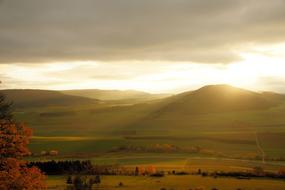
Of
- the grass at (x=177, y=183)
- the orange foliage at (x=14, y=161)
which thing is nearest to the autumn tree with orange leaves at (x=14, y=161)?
the orange foliage at (x=14, y=161)

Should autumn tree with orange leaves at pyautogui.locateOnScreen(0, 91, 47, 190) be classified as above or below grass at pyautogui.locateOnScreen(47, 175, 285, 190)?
above

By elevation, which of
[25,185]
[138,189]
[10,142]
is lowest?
[138,189]

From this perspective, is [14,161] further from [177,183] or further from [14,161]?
[177,183]

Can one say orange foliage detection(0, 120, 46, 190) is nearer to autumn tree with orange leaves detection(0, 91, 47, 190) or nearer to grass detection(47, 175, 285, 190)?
autumn tree with orange leaves detection(0, 91, 47, 190)

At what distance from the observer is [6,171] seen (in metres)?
29.3

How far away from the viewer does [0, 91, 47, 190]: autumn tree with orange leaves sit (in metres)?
29.1

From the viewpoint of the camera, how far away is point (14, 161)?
97.0 ft

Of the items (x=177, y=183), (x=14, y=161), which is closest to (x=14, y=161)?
(x=14, y=161)

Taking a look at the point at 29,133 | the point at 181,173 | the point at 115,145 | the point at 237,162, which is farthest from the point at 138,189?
the point at 115,145

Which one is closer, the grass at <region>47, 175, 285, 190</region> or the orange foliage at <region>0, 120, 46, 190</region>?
the orange foliage at <region>0, 120, 46, 190</region>

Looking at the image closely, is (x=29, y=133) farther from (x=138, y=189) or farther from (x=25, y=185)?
(x=138, y=189)

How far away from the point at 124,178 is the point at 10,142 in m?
44.1

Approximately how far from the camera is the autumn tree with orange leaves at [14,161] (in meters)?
29.1

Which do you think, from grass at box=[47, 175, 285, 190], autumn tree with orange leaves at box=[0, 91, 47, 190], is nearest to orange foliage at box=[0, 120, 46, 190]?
autumn tree with orange leaves at box=[0, 91, 47, 190]
